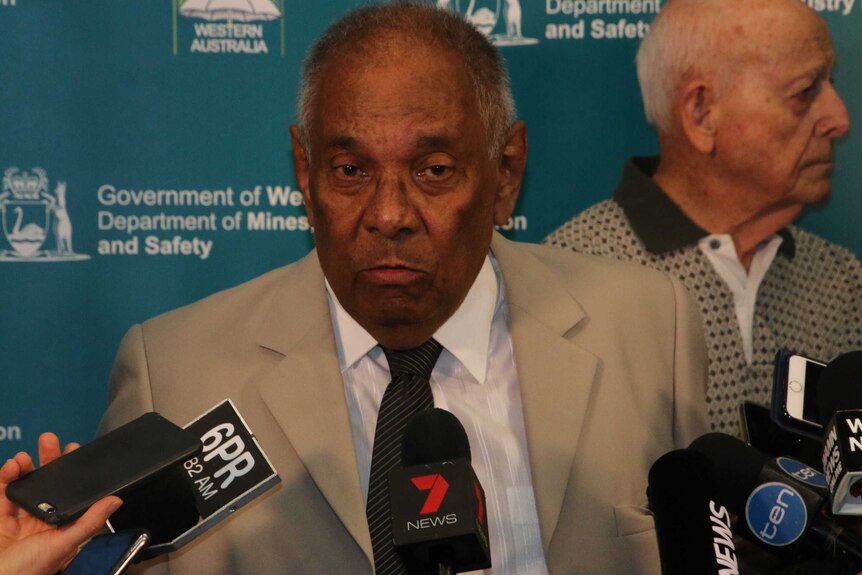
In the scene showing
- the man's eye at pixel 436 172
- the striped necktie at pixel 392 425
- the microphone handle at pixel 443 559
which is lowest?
the striped necktie at pixel 392 425

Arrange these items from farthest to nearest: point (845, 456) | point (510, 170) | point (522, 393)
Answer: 1. point (510, 170)
2. point (522, 393)
3. point (845, 456)

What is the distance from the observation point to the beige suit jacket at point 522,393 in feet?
8.43

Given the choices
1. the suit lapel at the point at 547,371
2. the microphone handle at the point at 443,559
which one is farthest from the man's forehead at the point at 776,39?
the microphone handle at the point at 443,559

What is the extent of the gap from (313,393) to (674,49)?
68.7 inches

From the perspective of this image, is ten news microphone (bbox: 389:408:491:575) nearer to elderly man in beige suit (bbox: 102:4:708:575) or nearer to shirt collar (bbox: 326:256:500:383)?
elderly man in beige suit (bbox: 102:4:708:575)

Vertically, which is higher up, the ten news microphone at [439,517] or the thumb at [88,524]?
the ten news microphone at [439,517]

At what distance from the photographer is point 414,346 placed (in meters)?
2.74

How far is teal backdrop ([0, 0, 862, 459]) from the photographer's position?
3568mm

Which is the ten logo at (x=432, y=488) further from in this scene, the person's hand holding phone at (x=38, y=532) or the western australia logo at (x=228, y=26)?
the western australia logo at (x=228, y=26)

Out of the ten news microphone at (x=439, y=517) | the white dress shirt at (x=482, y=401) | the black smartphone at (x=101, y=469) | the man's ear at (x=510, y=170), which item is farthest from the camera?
the man's ear at (x=510, y=170)

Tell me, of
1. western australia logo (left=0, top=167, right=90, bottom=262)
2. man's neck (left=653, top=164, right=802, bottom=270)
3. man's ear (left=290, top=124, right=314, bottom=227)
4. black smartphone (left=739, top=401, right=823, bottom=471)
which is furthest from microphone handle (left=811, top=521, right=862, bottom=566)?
western australia logo (left=0, top=167, right=90, bottom=262)

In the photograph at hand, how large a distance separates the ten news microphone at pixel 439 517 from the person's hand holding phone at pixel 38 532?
1.66 feet

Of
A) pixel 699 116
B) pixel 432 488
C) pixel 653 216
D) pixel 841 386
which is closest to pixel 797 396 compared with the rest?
pixel 841 386

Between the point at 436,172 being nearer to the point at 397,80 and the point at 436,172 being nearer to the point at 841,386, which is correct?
the point at 397,80
